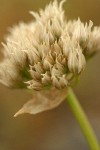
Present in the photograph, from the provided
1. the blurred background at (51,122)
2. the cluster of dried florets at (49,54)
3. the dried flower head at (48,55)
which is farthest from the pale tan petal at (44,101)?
the blurred background at (51,122)

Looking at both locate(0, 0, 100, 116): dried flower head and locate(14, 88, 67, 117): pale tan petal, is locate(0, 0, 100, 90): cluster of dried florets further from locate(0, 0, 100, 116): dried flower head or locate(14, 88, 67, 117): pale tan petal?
locate(14, 88, 67, 117): pale tan petal

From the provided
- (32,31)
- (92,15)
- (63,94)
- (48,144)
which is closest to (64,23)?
(32,31)

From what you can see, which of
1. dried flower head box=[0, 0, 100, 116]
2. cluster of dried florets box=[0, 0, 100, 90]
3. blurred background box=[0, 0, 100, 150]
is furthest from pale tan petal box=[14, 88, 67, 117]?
blurred background box=[0, 0, 100, 150]

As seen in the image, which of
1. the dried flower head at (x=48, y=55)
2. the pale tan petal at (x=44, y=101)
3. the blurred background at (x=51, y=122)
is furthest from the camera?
the blurred background at (x=51, y=122)

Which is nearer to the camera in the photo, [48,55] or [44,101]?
[48,55]

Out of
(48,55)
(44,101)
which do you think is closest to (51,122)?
(44,101)

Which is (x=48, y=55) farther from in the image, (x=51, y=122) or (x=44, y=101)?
(x=51, y=122)

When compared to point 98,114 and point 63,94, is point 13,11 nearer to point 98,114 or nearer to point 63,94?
point 98,114

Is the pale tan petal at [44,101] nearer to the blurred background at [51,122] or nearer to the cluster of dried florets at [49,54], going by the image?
the cluster of dried florets at [49,54]

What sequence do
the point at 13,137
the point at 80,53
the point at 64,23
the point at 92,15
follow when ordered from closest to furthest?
1. the point at 80,53
2. the point at 64,23
3. the point at 13,137
4. the point at 92,15
